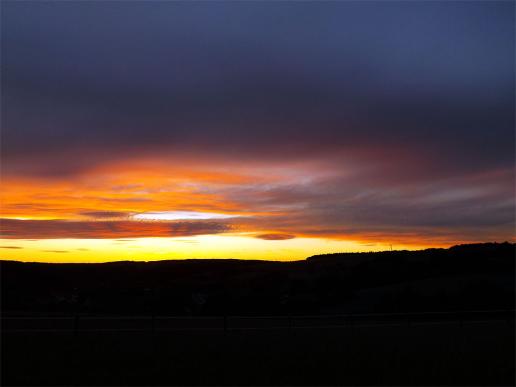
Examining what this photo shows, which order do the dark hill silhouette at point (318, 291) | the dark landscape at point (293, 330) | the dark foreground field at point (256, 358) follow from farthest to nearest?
the dark hill silhouette at point (318, 291) → the dark landscape at point (293, 330) → the dark foreground field at point (256, 358)

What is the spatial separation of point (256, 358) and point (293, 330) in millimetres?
13978

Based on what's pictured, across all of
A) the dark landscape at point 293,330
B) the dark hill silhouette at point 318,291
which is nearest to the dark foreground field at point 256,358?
the dark landscape at point 293,330

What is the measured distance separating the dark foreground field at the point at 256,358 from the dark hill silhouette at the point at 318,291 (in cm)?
2171

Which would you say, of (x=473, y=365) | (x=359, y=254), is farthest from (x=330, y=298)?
(x=359, y=254)

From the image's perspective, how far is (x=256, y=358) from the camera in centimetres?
2262

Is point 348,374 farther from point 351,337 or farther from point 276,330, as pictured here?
point 276,330

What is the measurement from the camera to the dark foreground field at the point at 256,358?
18188 mm

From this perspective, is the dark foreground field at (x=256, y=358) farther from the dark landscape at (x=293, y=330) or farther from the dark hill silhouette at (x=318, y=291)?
the dark hill silhouette at (x=318, y=291)

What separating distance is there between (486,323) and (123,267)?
285 feet

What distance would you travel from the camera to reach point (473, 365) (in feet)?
68.4

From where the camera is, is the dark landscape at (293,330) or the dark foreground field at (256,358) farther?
the dark landscape at (293,330)

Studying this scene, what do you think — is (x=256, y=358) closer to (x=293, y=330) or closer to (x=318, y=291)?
(x=293, y=330)

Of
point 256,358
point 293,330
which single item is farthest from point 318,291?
point 256,358

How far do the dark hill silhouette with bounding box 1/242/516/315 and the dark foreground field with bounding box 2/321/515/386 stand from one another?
21708mm
